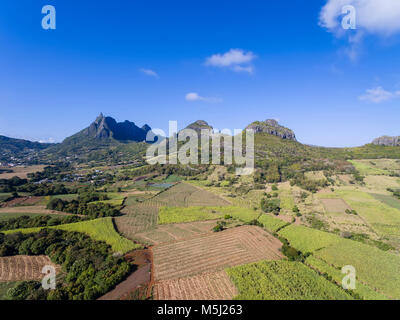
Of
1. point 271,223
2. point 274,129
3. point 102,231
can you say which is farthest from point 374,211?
point 274,129

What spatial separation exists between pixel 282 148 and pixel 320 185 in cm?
6503

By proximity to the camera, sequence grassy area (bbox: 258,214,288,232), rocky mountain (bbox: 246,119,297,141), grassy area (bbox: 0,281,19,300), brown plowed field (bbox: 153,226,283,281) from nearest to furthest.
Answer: grassy area (bbox: 0,281,19,300), brown plowed field (bbox: 153,226,283,281), grassy area (bbox: 258,214,288,232), rocky mountain (bbox: 246,119,297,141)

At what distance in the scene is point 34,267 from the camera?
31719 mm

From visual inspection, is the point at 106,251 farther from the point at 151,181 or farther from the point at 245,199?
the point at 151,181

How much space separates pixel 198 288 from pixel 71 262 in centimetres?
2140

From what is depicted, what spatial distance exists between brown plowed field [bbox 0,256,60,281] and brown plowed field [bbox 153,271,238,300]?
18513 millimetres

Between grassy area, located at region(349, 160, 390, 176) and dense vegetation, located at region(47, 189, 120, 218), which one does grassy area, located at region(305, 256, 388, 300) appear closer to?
dense vegetation, located at region(47, 189, 120, 218)

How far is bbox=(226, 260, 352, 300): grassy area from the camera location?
2641 centimetres

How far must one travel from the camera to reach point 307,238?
44.3 metres

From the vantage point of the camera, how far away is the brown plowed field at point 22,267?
97.0 ft

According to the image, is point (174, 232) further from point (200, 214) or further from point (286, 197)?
point (286, 197)

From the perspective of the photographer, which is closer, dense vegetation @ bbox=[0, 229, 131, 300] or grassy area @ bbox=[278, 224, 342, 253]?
dense vegetation @ bbox=[0, 229, 131, 300]

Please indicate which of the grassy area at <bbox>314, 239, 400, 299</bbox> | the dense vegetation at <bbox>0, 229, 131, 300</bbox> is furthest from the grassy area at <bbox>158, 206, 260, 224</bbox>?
the grassy area at <bbox>314, 239, 400, 299</bbox>
